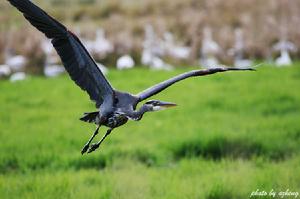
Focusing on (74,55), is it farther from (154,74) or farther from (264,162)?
(154,74)

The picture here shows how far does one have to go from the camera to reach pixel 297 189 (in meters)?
4.71

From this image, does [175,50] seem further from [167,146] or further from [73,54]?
[73,54]

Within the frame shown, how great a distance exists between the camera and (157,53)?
13.8 meters

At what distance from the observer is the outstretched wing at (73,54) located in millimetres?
3357

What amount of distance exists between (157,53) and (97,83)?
10.3 meters

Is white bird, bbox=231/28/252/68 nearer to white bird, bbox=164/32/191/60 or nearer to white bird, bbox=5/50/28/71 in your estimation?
white bird, bbox=164/32/191/60

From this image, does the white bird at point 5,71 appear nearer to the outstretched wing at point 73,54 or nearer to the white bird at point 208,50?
the white bird at point 208,50

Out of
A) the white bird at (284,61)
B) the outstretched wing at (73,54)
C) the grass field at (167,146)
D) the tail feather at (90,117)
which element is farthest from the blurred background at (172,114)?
the outstretched wing at (73,54)

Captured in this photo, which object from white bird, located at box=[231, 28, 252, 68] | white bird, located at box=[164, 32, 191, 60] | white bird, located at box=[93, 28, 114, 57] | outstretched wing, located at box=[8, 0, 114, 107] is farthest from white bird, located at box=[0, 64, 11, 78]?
outstretched wing, located at box=[8, 0, 114, 107]

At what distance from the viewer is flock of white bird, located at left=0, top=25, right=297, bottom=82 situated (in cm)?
1270

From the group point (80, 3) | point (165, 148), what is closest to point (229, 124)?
point (165, 148)

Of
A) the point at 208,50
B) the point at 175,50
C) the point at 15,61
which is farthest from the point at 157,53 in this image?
the point at 15,61

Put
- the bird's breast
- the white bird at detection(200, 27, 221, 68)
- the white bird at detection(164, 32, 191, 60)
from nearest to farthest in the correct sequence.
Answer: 1. the bird's breast
2. the white bird at detection(200, 27, 221, 68)
3. the white bird at detection(164, 32, 191, 60)

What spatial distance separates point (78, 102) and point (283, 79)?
351 cm
